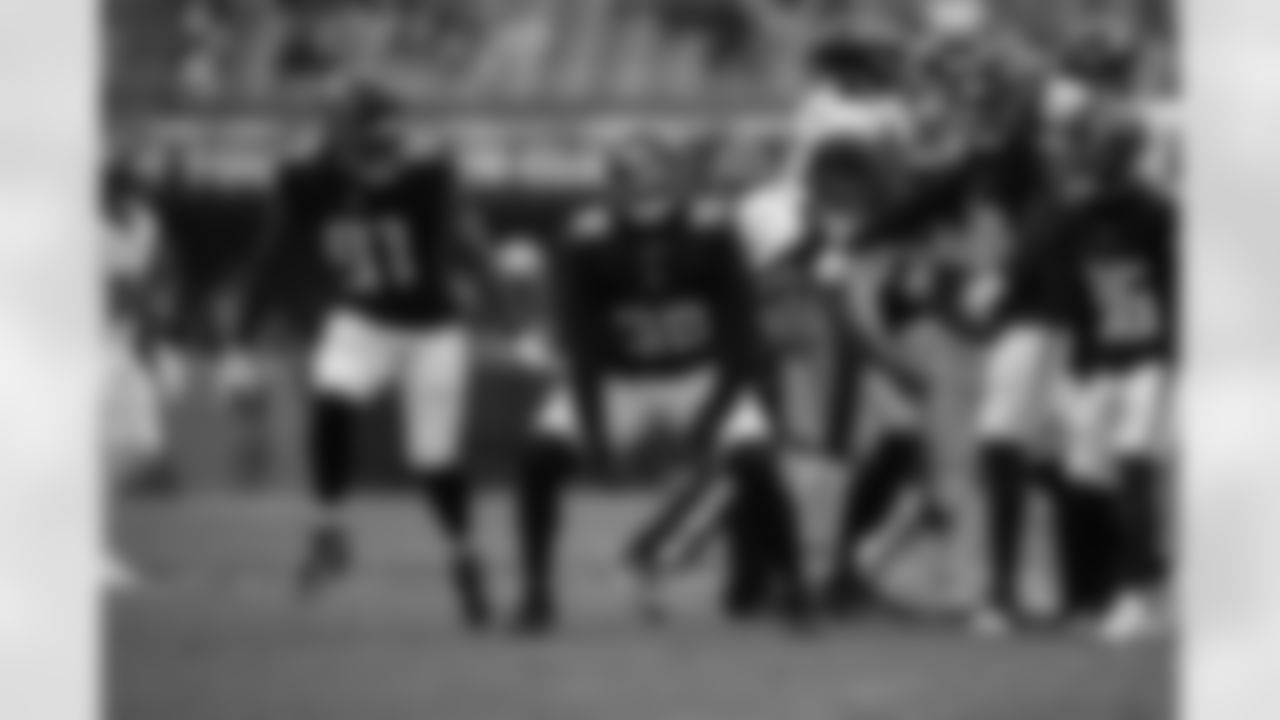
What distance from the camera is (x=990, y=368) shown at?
422cm

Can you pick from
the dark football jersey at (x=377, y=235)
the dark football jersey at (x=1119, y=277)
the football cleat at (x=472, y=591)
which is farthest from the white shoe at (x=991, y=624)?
the dark football jersey at (x=377, y=235)

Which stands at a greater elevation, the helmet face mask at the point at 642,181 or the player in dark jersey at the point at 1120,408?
the helmet face mask at the point at 642,181

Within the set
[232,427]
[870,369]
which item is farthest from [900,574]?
[232,427]

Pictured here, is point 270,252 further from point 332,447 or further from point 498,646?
point 498,646

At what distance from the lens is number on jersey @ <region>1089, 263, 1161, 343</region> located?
4.23m

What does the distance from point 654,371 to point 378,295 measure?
0.36 metres

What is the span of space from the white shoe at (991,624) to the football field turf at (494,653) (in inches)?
0.6

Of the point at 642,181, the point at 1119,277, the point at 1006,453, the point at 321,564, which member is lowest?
the point at 321,564

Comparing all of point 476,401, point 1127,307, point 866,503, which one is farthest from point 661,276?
point 1127,307

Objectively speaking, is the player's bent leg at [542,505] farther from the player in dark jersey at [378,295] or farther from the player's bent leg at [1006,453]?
the player's bent leg at [1006,453]

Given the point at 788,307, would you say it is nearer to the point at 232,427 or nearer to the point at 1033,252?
the point at 1033,252

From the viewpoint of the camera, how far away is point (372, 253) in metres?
4.25

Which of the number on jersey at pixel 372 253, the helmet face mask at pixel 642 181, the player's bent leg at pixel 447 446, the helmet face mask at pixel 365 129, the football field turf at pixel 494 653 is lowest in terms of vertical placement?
the football field turf at pixel 494 653

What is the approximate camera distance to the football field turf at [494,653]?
13.8 ft
